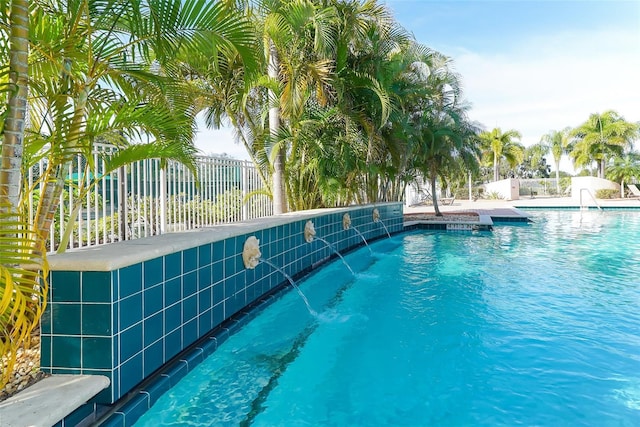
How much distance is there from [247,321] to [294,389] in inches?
52.3

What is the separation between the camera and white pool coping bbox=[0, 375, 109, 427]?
1.75 meters

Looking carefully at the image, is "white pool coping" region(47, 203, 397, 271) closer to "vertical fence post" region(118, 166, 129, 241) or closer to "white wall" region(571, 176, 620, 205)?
"vertical fence post" region(118, 166, 129, 241)

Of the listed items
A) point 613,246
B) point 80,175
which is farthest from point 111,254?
point 613,246

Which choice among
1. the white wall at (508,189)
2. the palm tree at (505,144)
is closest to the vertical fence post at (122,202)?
the white wall at (508,189)

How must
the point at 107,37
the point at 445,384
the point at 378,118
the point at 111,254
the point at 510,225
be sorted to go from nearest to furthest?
the point at 111,254
the point at 107,37
the point at 445,384
the point at 378,118
the point at 510,225

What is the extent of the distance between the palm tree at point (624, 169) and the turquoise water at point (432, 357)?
26.6m

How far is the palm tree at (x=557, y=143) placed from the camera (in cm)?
3373

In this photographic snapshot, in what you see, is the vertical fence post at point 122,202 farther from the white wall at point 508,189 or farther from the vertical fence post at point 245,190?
the white wall at point 508,189

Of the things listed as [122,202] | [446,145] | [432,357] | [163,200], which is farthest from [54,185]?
[446,145]

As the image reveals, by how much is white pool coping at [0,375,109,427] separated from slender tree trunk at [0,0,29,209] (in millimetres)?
956

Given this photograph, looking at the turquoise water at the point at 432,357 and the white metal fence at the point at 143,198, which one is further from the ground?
the white metal fence at the point at 143,198

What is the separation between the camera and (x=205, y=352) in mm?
3264

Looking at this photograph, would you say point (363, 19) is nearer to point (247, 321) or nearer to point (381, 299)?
point (381, 299)

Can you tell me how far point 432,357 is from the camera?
3422 mm
